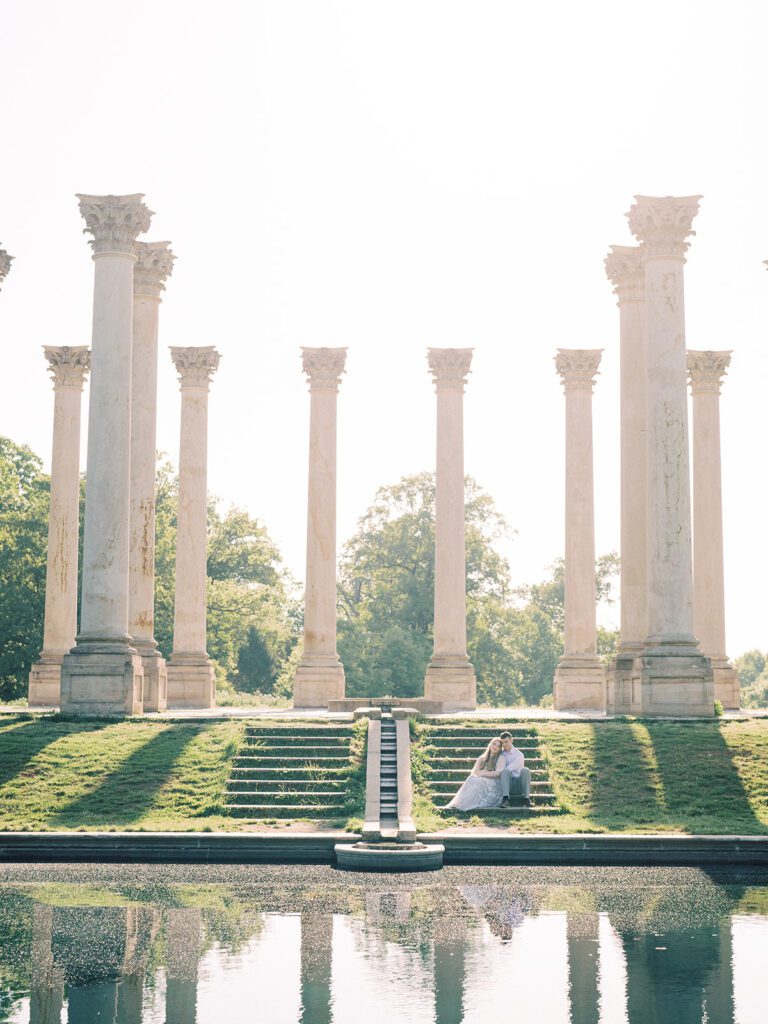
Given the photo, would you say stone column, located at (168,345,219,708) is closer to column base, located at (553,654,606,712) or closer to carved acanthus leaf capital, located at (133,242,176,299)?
carved acanthus leaf capital, located at (133,242,176,299)

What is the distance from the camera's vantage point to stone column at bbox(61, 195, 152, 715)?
7756 centimetres

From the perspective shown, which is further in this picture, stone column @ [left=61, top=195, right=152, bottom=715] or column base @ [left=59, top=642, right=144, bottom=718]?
stone column @ [left=61, top=195, right=152, bottom=715]

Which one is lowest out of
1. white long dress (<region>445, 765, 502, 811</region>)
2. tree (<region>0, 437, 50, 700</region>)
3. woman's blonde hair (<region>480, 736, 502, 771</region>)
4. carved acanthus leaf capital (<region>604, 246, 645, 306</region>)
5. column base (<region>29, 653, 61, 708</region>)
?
white long dress (<region>445, 765, 502, 811</region>)

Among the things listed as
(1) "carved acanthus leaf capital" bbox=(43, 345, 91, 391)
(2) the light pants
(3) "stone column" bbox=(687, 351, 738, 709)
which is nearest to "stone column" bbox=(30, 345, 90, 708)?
(1) "carved acanthus leaf capital" bbox=(43, 345, 91, 391)

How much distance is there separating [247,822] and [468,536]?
132m

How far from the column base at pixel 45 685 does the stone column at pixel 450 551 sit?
26.7 meters

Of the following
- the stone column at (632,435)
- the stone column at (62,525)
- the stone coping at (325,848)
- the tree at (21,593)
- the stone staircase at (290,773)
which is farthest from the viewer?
the tree at (21,593)

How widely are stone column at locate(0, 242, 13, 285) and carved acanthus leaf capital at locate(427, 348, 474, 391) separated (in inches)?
1272

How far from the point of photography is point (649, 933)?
113 feet

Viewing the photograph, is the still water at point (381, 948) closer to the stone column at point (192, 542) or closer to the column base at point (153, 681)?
the column base at point (153, 681)

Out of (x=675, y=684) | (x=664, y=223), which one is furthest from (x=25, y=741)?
(x=664, y=223)

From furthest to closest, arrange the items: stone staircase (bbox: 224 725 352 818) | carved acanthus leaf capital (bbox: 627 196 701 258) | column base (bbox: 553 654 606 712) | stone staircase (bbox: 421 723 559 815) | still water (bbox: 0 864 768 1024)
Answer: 1. column base (bbox: 553 654 606 712)
2. carved acanthus leaf capital (bbox: 627 196 701 258)
3. stone staircase (bbox: 421 723 559 815)
4. stone staircase (bbox: 224 725 352 818)
5. still water (bbox: 0 864 768 1024)

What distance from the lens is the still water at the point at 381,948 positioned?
2758 centimetres

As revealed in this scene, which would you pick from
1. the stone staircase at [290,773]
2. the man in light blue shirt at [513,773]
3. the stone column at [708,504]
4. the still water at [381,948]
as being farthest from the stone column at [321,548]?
the still water at [381,948]
